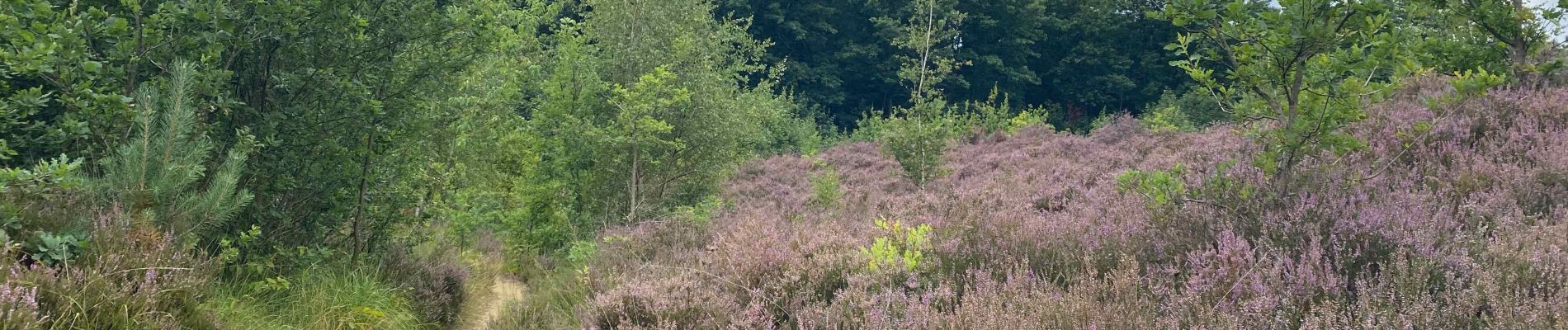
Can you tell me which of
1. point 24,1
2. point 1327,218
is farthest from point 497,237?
point 1327,218

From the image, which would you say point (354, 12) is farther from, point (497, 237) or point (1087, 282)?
point (497, 237)

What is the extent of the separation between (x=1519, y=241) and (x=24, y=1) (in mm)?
6248

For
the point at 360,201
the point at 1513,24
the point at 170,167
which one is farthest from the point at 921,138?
the point at 170,167

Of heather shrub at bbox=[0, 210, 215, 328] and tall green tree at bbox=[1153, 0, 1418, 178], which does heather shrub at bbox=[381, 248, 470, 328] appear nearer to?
heather shrub at bbox=[0, 210, 215, 328]

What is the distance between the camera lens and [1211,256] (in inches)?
122

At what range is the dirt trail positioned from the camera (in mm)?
5723

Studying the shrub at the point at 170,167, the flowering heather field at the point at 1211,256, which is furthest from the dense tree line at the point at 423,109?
the flowering heather field at the point at 1211,256

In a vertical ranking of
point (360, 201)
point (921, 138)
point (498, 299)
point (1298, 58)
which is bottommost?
point (498, 299)

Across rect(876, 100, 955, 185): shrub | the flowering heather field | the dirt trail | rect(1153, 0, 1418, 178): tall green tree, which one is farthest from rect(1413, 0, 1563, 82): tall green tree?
the dirt trail

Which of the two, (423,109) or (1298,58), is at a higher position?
(1298,58)

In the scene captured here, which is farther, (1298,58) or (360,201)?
(360,201)

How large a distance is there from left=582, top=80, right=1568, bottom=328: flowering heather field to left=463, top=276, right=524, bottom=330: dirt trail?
0.97 metres

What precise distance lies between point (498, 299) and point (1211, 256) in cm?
618

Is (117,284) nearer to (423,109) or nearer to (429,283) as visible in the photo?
(423,109)
